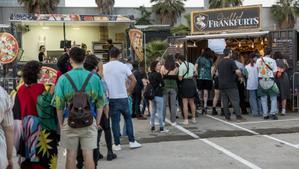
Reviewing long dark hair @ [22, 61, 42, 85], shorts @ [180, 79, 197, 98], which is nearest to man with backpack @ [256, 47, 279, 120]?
shorts @ [180, 79, 197, 98]

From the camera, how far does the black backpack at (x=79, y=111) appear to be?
195 inches

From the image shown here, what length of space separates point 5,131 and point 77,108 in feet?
5.00

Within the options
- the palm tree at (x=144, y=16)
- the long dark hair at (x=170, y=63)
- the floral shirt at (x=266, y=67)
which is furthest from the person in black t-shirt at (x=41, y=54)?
the palm tree at (x=144, y=16)

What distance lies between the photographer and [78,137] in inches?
Result: 202

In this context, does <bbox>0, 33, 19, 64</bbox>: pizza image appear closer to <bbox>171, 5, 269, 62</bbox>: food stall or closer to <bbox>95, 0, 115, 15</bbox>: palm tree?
<bbox>171, 5, 269, 62</bbox>: food stall

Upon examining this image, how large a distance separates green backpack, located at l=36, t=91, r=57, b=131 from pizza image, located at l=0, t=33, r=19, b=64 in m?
10.1

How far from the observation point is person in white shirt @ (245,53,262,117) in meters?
11.6

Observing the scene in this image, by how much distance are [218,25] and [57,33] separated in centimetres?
837

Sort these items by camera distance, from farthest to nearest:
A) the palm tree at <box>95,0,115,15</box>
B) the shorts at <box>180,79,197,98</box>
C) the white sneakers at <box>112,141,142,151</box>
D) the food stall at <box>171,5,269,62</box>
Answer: the palm tree at <box>95,0,115,15</box> < the food stall at <box>171,5,269,62</box> < the shorts at <box>180,79,197,98</box> < the white sneakers at <box>112,141,142,151</box>

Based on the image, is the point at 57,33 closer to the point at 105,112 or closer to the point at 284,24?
the point at 105,112

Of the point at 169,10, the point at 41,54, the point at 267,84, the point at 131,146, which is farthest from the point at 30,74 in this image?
the point at 169,10

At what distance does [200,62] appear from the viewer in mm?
12117

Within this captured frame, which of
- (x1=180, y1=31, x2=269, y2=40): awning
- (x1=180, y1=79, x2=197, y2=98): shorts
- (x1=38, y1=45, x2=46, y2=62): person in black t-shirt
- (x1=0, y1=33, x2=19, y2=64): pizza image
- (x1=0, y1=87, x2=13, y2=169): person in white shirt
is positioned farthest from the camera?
(x1=38, y1=45, x2=46, y2=62): person in black t-shirt

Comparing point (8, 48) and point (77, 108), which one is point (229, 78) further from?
point (8, 48)
